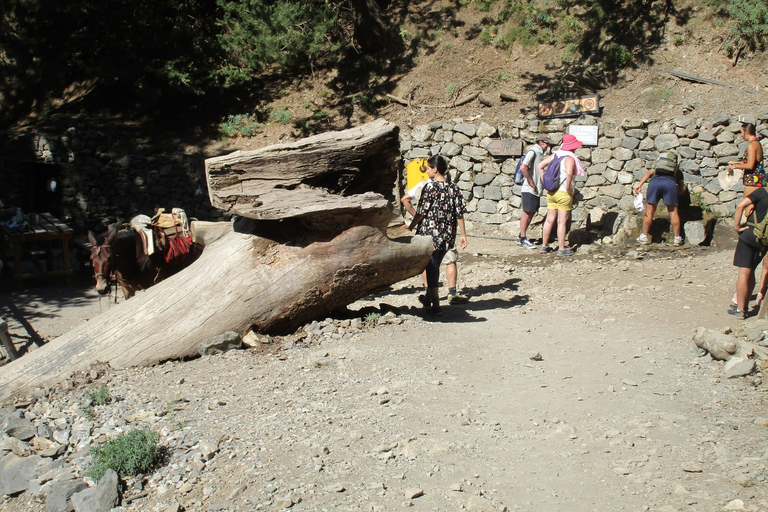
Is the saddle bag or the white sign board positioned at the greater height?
the white sign board

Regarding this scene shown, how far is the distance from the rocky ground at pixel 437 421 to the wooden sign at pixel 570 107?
655 centimetres

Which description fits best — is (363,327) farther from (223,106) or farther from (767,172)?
(223,106)

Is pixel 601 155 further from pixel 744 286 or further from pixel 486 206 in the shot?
pixel 744 286

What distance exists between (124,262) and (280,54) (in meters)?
9.18

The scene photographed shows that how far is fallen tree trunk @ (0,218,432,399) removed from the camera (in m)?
5.49

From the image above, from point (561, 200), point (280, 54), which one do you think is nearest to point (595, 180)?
point (561, 200)

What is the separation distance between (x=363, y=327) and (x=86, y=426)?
8.53ft

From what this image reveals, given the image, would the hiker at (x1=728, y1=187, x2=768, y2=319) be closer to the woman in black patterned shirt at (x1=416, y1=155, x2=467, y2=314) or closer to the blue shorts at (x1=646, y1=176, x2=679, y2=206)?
the woman in black patterned shirt at (x1=416, y1=155, x2=467, y2=314)

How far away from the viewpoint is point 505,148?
13.0 m

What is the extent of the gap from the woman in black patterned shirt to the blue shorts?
437 cm

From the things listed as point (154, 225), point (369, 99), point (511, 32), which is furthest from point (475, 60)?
point (154, 225)

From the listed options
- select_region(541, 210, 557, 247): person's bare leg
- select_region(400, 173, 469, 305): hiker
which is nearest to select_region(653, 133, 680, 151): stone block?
select_region(541, 210, 557, 247): person's bare leg

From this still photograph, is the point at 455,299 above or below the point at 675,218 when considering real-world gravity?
below

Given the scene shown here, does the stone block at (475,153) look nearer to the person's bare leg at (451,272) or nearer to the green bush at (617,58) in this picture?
the green bush at (617,58)
